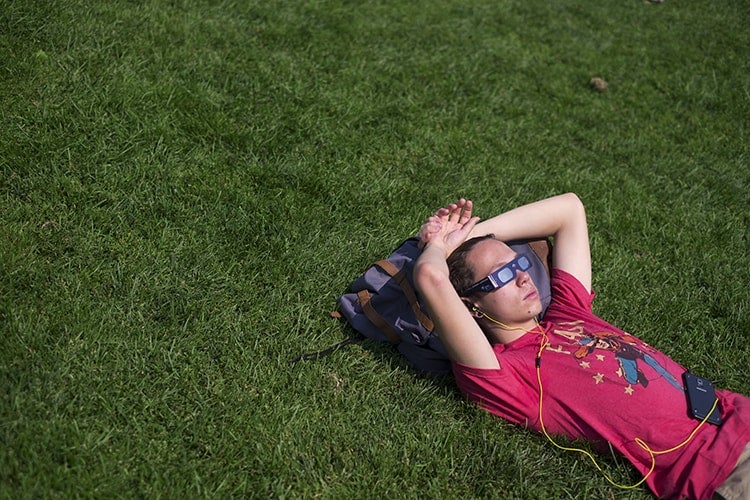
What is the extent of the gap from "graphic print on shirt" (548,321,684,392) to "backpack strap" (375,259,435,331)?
632 mm

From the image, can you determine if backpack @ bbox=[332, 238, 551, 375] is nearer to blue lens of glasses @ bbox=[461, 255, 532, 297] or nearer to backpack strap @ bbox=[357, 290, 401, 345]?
backpack strap @ bbox=[357, 290, 401, 345]

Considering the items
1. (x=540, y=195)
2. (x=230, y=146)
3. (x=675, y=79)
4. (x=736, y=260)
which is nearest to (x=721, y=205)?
(x=736, y=260)

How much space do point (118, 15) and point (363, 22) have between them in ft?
7.13

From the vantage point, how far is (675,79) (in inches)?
272

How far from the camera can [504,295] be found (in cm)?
337

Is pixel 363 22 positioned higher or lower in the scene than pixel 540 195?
higher

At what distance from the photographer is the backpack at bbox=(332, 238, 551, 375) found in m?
3.53

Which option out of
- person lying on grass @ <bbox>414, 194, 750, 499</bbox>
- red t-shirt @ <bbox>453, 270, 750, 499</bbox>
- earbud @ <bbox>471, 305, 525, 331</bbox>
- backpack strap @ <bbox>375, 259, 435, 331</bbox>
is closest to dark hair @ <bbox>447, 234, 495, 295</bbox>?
person lying on grass @ <bbox>414, 194, 750, 499</bbox>

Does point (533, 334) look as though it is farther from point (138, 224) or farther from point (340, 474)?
point (138, 224)

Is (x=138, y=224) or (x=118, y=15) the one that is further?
(x=118, y=15)

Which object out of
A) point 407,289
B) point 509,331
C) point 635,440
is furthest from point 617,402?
point 407,289

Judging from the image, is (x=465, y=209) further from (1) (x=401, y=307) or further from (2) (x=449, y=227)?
(1) (x=401, y=307)

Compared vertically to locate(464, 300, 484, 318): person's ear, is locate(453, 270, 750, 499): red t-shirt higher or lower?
lower

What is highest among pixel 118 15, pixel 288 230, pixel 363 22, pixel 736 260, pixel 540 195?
pixel 118 15
